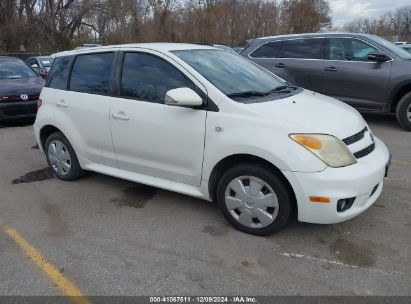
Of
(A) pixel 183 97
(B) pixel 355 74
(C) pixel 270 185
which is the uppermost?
(B) pixel 355 74

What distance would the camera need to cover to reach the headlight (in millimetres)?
3330

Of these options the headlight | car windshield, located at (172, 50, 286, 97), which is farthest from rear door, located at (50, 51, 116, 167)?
the headlight

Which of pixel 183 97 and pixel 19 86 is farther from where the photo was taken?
pixel 19 86

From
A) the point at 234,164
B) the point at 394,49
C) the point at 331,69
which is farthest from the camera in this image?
the point at 331,69

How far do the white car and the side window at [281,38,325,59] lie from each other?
12.6ft

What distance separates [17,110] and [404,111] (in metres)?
7.75

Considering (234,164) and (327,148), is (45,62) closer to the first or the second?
(234,164)

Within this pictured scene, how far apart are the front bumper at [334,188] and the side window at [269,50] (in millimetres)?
5492

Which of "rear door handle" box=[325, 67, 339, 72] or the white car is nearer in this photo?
the white car

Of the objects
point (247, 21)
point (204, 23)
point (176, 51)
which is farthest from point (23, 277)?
point (247, 21)

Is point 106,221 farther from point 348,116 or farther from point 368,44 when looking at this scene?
point 368,44

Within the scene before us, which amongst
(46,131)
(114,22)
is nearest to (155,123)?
(46,131)

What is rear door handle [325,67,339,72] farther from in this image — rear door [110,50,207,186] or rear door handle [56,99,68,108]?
rear door handle [56,99,68,108]

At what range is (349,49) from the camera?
7.82 metres
